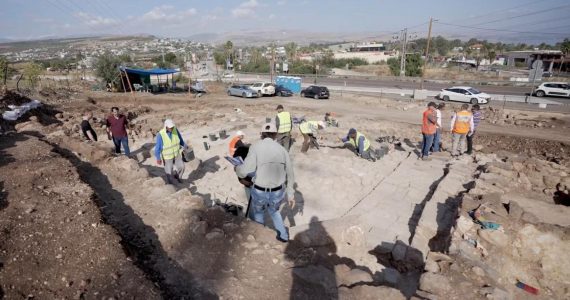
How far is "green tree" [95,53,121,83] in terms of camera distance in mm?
28297

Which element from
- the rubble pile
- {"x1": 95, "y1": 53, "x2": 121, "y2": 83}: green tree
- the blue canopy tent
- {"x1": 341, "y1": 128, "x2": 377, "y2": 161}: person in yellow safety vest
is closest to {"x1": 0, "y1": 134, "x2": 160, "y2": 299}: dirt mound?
the rubble pile

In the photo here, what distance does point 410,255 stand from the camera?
16.3 feet

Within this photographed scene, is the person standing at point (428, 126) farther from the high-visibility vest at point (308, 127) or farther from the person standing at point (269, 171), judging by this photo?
the person standing at point (269, 171)

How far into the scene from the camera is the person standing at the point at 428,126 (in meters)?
8.38

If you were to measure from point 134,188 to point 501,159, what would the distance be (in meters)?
9.28

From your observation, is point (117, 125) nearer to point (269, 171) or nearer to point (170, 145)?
point (170, 145)

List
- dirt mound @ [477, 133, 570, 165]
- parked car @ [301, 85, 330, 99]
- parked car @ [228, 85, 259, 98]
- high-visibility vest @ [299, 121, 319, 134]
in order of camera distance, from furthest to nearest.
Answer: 1. parked car @ [228, 85, 259, 98]
2. parked car @ [301, 85, 330, 99]
3. dirt mound @ [477, 133, 570, 165]
4. high-visibility vest @ [299, 121, 319, 134]

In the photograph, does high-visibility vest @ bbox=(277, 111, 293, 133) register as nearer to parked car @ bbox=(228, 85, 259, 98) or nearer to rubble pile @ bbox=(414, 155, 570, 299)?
rubble pile @ bbox=(414, 155, 570, 299)

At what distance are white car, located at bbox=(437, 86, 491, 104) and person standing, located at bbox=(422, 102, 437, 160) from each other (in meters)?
Answer: 15.7

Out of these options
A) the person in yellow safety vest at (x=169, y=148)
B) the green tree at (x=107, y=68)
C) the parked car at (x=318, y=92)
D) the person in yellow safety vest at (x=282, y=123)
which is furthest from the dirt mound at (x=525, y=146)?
the green tree at (x=107, y=68)

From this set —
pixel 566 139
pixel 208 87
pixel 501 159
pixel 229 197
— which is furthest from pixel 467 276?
pixel 208 87

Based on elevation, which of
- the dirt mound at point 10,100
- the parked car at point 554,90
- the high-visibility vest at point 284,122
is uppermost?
the parked car at point 554,90

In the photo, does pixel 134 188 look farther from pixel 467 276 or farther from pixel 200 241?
pixel 467 276

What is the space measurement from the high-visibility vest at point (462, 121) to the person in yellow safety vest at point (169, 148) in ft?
23.3
